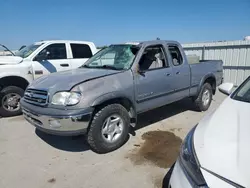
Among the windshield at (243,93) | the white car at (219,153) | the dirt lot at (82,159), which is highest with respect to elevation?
the windshield at (243,93)

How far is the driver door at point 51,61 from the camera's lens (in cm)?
612

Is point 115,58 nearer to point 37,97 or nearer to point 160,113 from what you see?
point 37,97

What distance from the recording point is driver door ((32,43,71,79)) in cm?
612

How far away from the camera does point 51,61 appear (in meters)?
6.39

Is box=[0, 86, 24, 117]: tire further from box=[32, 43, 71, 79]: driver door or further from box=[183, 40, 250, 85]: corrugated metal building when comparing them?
box=[183, 40, 250, 85]: corrugated metal building

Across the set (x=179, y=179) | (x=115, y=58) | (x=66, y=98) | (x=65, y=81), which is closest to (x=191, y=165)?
(x=179, y=179)

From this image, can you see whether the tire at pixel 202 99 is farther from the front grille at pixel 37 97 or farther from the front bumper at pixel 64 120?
the front grille at pixel 37 97

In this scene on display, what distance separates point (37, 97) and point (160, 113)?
333cm

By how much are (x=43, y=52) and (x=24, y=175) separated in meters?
4.16

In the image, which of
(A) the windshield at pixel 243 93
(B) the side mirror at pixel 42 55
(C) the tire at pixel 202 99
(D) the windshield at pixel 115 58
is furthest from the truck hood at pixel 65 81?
(C) the tire at pixel 202 99

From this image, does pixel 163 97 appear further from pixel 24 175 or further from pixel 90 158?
pixel 24 175

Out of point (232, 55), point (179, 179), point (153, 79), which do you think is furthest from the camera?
point (232, 55)

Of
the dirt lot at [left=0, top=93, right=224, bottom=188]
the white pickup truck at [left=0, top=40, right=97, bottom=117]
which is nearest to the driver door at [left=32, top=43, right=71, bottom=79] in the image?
the white pickup truck at [left=0, top=40, right=97, bottom=117]

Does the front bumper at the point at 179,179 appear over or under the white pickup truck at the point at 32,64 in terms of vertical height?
under
